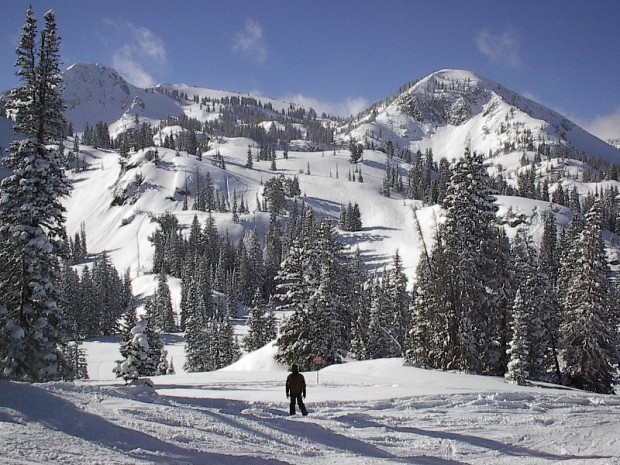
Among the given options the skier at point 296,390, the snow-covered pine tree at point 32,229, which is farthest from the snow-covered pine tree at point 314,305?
the skier at point 296,390

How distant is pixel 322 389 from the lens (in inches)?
765

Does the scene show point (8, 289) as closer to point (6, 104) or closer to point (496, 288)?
point (6, 104)

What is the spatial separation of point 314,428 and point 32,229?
1487 cm

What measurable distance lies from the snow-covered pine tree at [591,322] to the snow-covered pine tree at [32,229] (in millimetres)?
29384

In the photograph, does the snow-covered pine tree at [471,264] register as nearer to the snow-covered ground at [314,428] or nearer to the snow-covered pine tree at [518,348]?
the snow-covered pine tree at [518,348]

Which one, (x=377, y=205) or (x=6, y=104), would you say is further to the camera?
(x=377, y=205)

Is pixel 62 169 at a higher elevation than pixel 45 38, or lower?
lower

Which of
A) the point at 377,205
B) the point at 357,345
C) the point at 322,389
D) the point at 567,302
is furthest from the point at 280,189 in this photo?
the point at 322,389

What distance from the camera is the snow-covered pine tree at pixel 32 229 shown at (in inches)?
763

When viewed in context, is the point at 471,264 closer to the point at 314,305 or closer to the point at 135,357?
the point at 314,305

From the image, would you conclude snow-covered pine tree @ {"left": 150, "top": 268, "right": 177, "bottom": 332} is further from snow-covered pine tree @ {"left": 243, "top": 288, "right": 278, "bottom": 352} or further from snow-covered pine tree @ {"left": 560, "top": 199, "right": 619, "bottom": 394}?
snow-covered pine tree @ {"left": 560, "top": 199, "right": 619, "bottom": 394}

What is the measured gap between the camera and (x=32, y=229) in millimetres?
19750

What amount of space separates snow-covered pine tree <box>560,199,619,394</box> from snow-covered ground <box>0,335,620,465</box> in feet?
46.2

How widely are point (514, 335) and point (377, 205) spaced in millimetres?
149377
